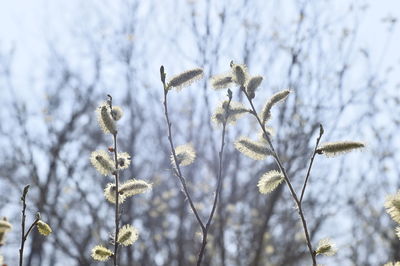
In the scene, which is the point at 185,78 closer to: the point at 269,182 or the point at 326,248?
→ the point at 269,182

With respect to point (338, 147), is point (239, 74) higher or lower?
higher

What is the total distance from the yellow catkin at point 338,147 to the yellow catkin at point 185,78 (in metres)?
0.64

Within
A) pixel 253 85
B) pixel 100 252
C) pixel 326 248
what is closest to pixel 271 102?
pixel 253 85

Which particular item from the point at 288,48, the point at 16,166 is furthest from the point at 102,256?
the point at 16,166

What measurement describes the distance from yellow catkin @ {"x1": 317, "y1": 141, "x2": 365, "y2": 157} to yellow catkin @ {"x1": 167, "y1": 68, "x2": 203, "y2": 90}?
2.09 ft

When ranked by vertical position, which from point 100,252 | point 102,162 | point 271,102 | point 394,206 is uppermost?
→ point 271,102

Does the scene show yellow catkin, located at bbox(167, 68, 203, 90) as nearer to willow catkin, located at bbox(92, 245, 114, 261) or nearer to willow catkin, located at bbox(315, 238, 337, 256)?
willow catkin, located at bbox(92, 245, 114, 261)

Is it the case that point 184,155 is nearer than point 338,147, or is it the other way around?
point 338,147

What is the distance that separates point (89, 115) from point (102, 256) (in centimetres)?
1020

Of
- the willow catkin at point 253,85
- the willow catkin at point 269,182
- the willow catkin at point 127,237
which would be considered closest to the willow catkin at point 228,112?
the willow catkin at point 253,85

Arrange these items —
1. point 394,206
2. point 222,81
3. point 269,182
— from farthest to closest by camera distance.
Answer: point 222,81
point 269,182
point 394,206

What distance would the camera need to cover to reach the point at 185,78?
2271 mm

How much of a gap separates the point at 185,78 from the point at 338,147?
0.74m

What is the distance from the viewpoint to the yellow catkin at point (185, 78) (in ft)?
7.45
